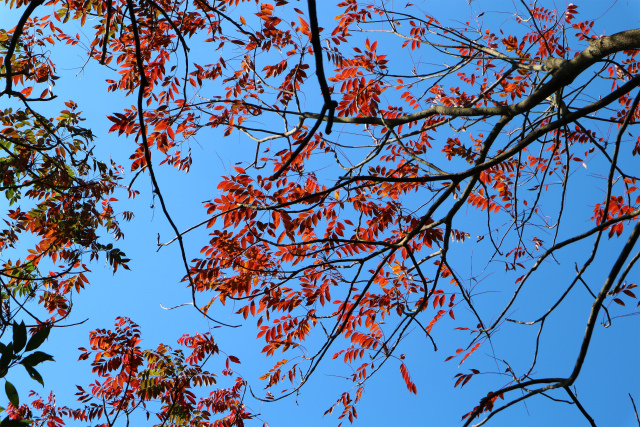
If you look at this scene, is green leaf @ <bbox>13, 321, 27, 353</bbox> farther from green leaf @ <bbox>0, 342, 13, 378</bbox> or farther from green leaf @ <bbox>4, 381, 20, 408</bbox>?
green leaf @ <bbox>4, 381, 20, 408</bbox>

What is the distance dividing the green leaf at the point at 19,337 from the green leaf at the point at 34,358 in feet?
0.15

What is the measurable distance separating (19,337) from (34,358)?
0.23 ft

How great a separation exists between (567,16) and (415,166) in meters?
3.53

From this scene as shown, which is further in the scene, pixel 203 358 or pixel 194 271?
pixel 203 358

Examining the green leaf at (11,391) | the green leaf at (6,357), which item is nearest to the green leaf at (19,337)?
the green leaf at (6,357)

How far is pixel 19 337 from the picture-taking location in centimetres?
127

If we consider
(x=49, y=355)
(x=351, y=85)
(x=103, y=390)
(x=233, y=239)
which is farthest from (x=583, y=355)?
(x=103, y=390)

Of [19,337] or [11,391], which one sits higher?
[19,337]

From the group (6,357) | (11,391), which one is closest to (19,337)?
(6,357)

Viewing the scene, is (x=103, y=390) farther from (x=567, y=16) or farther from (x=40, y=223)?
(x=567, y=16)

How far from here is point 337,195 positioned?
4012 millimetres

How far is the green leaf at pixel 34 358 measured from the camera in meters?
1.26

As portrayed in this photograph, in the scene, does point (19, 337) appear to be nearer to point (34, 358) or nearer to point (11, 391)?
point (34, 358)

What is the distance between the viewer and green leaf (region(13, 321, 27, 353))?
127 cm
